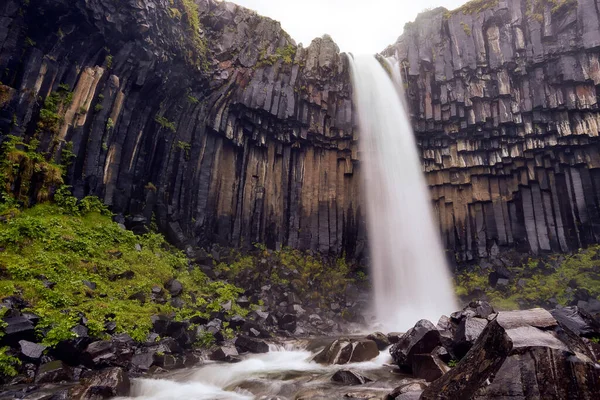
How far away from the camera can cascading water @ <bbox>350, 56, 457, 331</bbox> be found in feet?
80.4

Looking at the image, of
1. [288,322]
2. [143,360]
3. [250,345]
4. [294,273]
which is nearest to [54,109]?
A: [143,360]

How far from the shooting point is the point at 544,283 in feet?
70.5

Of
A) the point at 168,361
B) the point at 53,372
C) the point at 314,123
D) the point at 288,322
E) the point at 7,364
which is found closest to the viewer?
the point at 7,364

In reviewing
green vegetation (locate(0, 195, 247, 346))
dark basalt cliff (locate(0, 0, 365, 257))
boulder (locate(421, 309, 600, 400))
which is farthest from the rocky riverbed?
dark basalt cliff (locate(0, 0, 365, 257))

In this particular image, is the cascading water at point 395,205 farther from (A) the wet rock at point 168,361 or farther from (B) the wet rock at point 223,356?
(A) the wet rock at point 168,361

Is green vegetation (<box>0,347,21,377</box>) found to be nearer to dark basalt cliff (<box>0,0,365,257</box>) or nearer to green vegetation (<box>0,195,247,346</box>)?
green vegetation (<box>0,195,247,346</box>)

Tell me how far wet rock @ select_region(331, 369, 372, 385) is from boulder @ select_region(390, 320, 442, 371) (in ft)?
4.21

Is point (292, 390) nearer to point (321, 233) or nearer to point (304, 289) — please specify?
point (304, 289)

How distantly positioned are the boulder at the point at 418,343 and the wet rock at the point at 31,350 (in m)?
9.04

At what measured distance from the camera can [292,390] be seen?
892 centimetres

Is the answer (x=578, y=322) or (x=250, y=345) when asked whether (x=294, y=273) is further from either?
(x=578, y=322)

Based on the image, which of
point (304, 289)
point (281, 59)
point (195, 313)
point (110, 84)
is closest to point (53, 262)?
point (195, 313)

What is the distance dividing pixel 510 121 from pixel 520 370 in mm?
24084

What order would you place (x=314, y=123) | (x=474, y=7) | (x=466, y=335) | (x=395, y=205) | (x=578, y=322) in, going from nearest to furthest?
(x=466, y=335), (x=578, y=322), (x=314, y=123), (x=395, y=205), (x=474, y=7)
